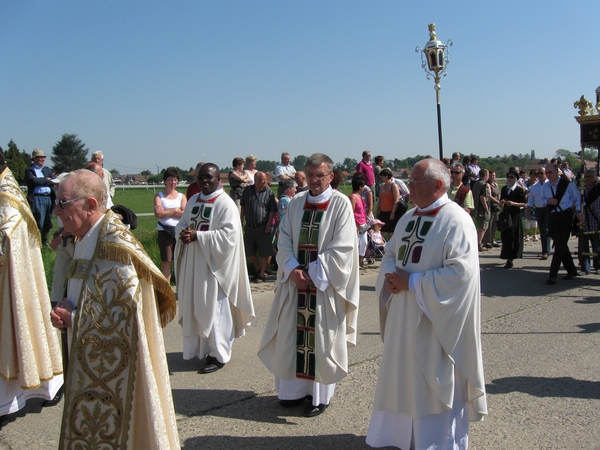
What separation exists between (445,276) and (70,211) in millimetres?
2295

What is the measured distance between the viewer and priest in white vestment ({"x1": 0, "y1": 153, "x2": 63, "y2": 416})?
460 centimetres

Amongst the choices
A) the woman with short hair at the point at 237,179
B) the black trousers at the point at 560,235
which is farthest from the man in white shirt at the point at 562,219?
the woman with short hair at the point at 237,179

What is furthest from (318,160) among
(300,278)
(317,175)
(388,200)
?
(388,200)

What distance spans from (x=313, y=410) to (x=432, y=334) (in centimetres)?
149

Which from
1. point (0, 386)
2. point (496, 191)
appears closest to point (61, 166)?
point (496, 191)

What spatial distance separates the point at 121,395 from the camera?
3.18 metres

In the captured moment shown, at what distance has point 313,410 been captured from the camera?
187 inches

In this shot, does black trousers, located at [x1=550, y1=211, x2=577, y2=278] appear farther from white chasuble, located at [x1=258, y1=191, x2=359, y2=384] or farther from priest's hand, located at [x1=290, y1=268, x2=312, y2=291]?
priest's hand, located at [x1=290, y1=268, x2=312, y2=291]

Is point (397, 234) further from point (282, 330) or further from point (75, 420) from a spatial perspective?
point (75, 420)

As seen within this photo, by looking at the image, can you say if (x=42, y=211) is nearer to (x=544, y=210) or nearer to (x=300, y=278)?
(x=300, y=278)

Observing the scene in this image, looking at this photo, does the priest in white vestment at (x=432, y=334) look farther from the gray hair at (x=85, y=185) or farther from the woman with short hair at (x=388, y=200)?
the woman with short hair at (x=388, y=200)

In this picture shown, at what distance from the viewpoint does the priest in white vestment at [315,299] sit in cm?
474

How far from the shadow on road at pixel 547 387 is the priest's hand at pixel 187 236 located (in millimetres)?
3168

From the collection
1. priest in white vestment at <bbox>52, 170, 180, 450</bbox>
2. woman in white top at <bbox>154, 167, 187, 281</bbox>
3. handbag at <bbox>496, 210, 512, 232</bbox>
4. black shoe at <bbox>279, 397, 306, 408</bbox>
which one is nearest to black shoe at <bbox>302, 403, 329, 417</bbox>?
black shoe at <bbox>279, 397, 306, 408</bbox>
